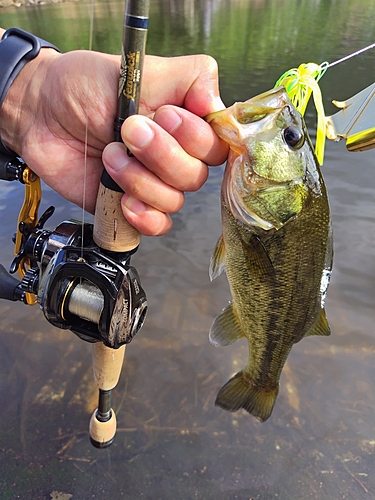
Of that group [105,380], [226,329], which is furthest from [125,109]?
[105,380]

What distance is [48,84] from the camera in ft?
5.82

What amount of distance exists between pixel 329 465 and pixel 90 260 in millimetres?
2141

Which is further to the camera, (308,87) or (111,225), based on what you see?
(111,225)

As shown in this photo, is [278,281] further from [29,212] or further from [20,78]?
[20,78]

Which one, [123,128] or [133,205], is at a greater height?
[123,128]

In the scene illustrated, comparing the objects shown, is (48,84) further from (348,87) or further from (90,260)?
(348,87)

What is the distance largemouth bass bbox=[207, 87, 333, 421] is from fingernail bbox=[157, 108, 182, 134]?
126 mm

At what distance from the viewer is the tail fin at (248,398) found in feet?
6.53

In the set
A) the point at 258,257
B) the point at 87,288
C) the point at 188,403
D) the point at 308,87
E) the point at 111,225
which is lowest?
the point at 188,403

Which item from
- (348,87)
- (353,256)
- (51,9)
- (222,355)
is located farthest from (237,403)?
(51,9)

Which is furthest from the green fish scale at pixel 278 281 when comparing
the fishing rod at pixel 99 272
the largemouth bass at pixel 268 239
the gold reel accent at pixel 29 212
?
the gold reel accent at pixel 29 212

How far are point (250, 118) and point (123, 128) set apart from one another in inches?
17.6

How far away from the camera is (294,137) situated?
4.76ft

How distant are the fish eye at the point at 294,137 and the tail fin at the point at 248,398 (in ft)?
3.86
